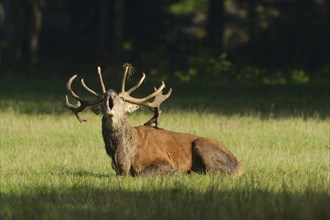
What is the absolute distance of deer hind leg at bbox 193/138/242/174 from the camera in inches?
588

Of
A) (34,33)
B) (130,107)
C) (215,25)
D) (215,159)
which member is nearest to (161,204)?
(130,107)

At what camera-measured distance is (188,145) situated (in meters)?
15.3

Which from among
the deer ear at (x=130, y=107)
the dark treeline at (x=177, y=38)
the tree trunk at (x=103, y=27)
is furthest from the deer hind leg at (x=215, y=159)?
the tree trunk at (x=103, y=27)

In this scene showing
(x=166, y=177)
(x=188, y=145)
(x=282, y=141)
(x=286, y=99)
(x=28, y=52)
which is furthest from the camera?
(x=28, y=52)

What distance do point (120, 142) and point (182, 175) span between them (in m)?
0.92

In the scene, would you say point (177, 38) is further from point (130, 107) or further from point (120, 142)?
point (120, 142)

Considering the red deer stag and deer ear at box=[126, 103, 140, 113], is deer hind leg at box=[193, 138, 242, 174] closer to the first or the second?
the red deer stag

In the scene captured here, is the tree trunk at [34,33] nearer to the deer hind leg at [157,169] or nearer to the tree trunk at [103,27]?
the tree trunk at [103,27]

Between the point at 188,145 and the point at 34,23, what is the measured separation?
3028 cm

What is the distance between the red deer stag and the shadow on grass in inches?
54.7

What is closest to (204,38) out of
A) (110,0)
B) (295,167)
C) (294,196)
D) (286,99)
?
(110,0)

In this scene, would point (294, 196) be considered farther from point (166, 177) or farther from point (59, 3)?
point (59, 3)

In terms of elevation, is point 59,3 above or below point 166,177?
above

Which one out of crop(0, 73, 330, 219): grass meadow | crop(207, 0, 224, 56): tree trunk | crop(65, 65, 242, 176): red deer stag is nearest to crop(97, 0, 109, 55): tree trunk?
crop(207, 0, 224, 56): tree trunk
